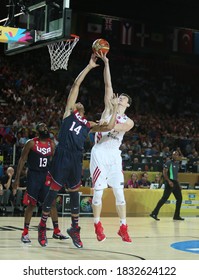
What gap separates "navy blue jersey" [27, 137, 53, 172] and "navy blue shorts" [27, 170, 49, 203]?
3.4 inches

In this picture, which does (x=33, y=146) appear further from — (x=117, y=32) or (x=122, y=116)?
(x=117, y=32)

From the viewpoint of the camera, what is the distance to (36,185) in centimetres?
991

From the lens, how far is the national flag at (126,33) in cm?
2920

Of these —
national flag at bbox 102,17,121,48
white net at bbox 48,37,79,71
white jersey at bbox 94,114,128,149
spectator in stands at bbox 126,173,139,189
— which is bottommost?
spectator in stands at bbox 126,173,139,189

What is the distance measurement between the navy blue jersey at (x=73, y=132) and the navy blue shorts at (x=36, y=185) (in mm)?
1056

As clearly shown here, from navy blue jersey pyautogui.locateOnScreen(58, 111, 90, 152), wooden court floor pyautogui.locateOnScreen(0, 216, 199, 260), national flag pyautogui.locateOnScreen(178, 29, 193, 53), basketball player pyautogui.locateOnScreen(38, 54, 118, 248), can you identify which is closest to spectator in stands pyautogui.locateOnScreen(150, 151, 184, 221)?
wooden court floor pyautogui.locateOnScreen(0, 216, 199, 260)

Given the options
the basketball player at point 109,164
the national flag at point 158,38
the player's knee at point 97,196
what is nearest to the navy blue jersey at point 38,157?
the basketball player at point 109,164

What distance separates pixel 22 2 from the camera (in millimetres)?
11422

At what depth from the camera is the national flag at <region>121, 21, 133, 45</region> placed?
2920 centimetres

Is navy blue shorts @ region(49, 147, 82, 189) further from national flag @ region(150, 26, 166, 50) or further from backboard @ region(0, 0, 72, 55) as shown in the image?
national flag @ region(150, 26, 166, 50)

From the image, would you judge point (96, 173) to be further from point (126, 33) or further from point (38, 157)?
point (126, 33)

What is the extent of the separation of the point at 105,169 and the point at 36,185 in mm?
1361
